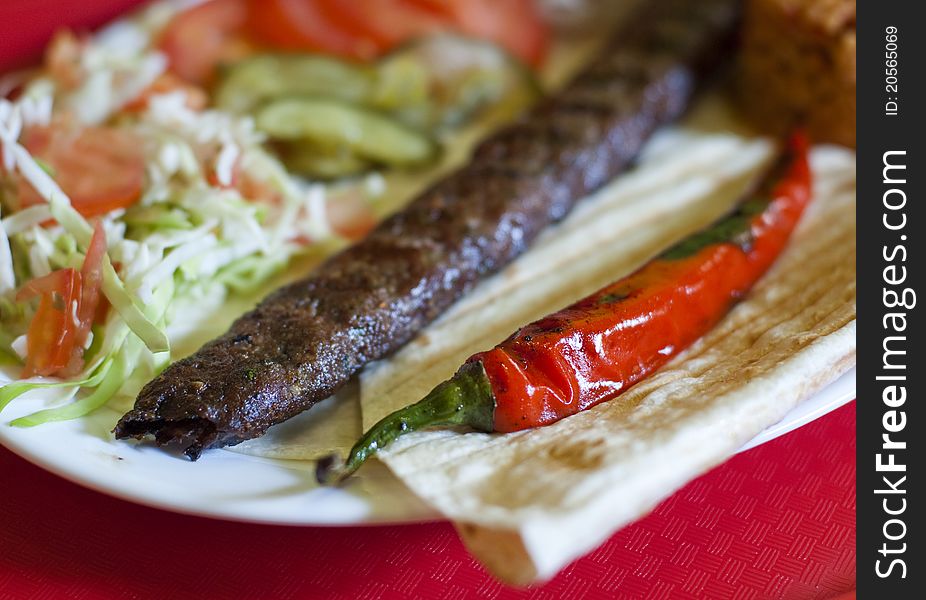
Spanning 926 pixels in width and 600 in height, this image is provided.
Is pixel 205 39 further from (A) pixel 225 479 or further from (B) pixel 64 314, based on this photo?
(A) pixel 225 479

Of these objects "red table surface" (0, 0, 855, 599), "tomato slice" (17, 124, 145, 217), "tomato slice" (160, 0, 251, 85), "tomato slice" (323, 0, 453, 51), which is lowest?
"red table surface" (0, 0, 855, 599)

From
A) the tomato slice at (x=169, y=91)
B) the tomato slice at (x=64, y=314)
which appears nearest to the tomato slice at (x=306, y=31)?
the tomato slice at (x=169, y=91)

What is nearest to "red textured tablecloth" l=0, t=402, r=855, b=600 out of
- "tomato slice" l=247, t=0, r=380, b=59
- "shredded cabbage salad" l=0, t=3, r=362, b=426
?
"shredded cabbage salad" l=0, t=3, r=362, b=426

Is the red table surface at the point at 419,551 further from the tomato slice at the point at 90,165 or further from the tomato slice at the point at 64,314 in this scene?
the tomato slice at the point at 90,165

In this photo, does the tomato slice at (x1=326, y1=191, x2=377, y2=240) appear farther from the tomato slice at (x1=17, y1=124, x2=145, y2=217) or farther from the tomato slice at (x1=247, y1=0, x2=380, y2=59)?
the tomato slice at (x1=247, y1=0, x2=380, y2=59)

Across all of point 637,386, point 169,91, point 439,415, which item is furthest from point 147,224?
point 637,386

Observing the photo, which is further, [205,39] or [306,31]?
[306,31]
